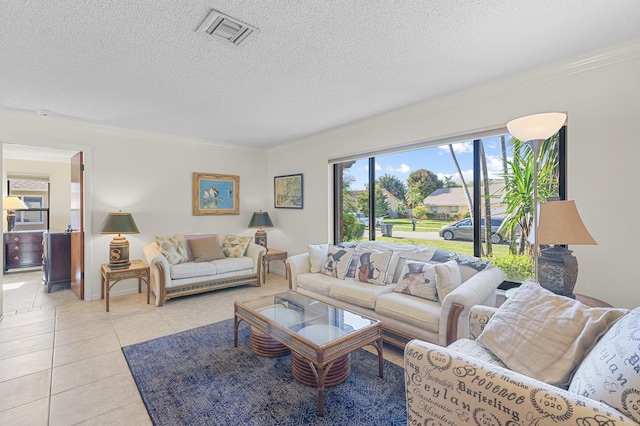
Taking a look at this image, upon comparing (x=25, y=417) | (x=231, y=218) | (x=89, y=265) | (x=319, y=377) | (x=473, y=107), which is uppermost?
(x=473, y=107)

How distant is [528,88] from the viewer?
103 inches

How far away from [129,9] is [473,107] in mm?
2908

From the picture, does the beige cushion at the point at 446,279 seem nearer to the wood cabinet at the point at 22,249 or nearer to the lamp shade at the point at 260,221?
the lamp shade at the point at 260,221

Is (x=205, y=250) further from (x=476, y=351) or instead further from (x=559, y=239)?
(x=559, y=239)

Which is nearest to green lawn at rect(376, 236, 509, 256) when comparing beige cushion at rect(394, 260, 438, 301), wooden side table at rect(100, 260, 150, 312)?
beige cushion at rect(394, 260, 438, 301)

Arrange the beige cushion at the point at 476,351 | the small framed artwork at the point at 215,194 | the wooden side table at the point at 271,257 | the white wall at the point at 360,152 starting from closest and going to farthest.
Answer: the beige cushion at the point at 476,351, the white wall at the point at 360,152, the wooden side table at the point at 271,257, the small framed artwork at the point at 215,194

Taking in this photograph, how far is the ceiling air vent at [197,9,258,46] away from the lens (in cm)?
181

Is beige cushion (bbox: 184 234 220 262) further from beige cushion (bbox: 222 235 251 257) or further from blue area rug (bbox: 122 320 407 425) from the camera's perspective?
blue area rug (bbox: 122 320 407 425)

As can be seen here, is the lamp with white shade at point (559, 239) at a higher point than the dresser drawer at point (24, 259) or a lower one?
higher

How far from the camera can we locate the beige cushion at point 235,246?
4.74 meters

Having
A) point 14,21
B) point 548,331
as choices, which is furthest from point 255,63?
point 548,331

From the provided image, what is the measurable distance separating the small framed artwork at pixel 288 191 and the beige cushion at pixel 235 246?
39.0 inches

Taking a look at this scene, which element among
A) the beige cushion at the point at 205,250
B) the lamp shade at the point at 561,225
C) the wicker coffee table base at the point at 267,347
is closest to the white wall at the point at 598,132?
the lamp shade at the point at 561,225

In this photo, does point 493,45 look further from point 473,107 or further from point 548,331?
point 548,331
